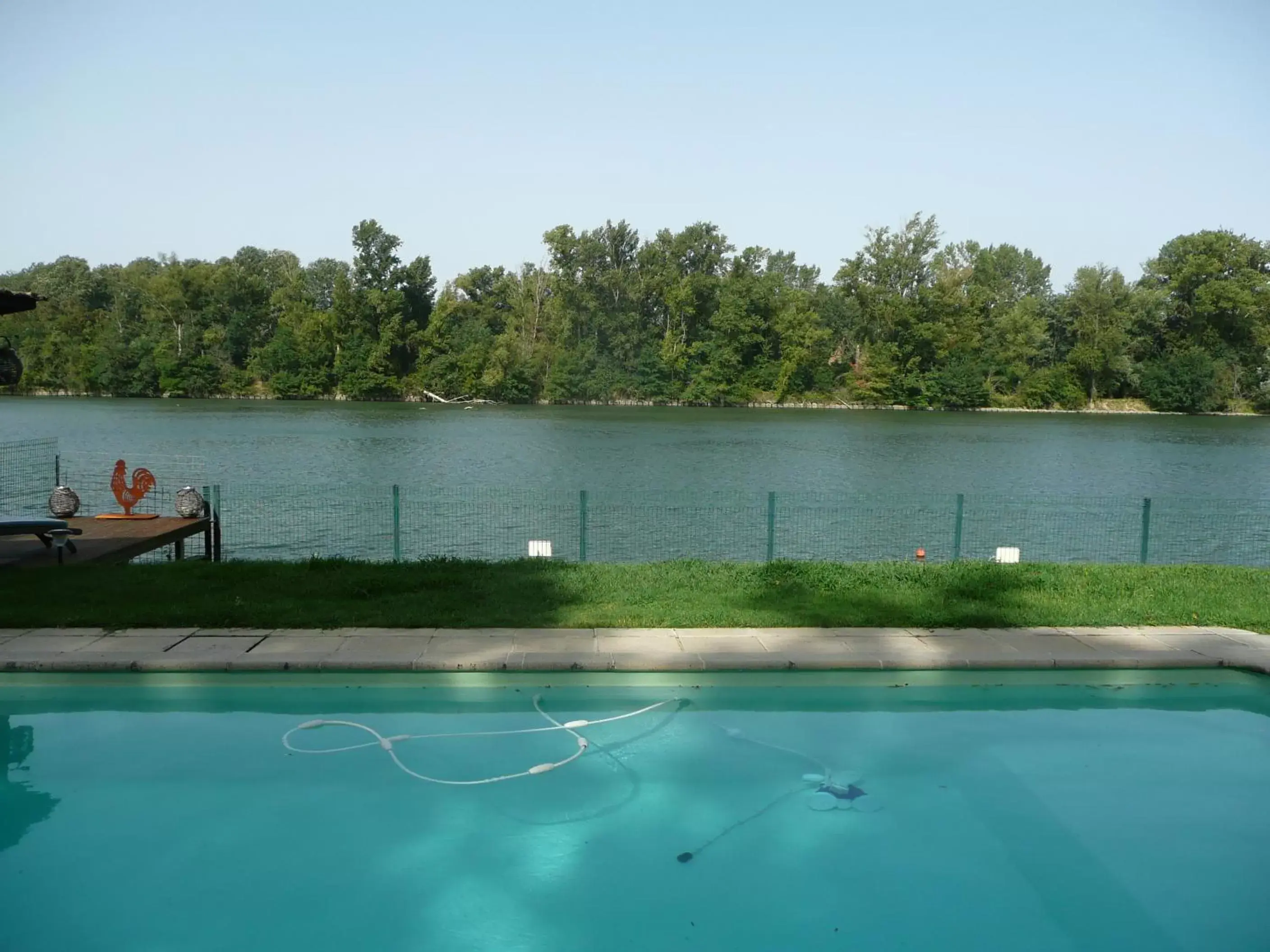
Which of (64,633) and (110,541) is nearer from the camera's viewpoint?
A: (64,633)

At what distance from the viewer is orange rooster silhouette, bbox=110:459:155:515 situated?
18156 millimetres

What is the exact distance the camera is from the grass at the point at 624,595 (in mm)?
10547

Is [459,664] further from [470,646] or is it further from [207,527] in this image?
[207,527]

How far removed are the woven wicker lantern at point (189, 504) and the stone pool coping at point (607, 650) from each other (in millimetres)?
7728

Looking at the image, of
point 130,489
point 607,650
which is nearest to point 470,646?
point 607,650

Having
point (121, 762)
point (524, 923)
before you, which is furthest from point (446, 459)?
point (524, 923)

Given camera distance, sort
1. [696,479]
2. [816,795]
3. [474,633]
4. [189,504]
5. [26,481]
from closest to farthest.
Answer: [816,795], [474,633], [189,504], [26,481], [696,479]

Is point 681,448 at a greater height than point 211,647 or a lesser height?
lesser

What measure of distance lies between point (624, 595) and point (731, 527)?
10.8m

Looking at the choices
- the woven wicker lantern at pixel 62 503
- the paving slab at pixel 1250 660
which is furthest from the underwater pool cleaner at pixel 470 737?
the woven wicker lantern at pixel 62 503

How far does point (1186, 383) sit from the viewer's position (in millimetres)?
78625

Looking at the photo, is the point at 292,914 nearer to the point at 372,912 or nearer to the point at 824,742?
the point at 372,912

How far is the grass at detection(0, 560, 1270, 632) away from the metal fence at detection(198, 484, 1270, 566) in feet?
7.27

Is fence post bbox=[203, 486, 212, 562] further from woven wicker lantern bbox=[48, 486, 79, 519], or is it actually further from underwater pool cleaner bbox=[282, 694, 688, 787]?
underwater pool cleaner bbox=[282, 694, 688, 787]
